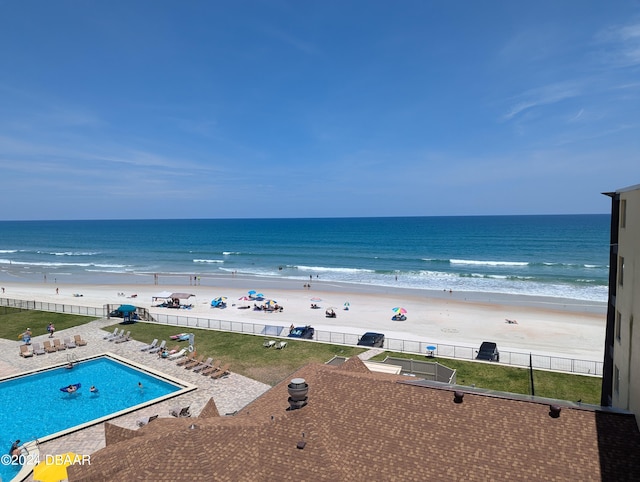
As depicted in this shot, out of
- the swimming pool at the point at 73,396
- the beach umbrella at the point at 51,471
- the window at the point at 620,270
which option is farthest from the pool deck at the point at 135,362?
the window at the point at 620,270

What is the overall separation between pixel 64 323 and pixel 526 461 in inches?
1426

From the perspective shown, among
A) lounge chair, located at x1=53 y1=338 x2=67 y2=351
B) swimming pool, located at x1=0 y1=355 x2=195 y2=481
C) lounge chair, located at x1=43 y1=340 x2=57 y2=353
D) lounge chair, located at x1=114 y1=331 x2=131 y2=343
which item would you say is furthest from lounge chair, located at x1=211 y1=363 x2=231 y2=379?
lounge chair, located at x1=43 y1=340 x2=57 y2=353

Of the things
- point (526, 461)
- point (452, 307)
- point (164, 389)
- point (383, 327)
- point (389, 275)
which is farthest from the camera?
point (389, 275)

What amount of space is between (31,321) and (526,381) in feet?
123

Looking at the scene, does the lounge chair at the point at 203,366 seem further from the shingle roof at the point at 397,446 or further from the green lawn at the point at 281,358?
the shingle roof at the point at 397,446

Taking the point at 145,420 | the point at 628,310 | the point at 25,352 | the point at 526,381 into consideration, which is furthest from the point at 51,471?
the point at 526,381

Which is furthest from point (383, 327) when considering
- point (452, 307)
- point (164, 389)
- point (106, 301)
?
point (106, 301)

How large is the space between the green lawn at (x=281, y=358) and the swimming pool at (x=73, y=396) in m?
4.17

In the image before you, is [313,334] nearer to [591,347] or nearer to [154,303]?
[591,347]

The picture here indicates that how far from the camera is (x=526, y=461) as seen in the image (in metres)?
8.45

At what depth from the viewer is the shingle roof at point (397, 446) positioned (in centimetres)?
835

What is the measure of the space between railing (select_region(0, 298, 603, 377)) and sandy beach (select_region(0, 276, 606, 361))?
2449 mm

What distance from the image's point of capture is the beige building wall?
1109 cm

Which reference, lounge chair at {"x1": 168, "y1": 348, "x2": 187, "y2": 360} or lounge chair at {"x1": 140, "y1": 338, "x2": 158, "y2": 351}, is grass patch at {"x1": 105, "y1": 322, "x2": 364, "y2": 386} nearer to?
lounge chair at {"x1": 140, "y1": 338, "x2": 158, "y2": 351}
